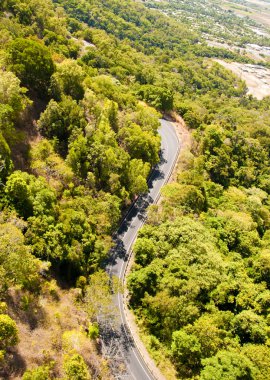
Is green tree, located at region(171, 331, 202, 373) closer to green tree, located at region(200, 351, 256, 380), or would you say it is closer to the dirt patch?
green tree, located at region(200, 351, 256, 380)

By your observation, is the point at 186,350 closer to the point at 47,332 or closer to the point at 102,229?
the point at 47,332

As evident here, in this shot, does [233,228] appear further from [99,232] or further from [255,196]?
[99,232]

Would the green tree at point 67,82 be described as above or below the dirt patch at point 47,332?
above

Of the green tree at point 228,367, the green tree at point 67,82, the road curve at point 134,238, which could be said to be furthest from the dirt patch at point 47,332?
the green tree at point 67,82

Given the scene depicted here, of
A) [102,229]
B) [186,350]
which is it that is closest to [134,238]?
[102,229]

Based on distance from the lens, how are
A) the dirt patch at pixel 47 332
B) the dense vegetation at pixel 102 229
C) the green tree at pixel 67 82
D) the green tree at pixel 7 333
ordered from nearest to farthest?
the green tree at pixel 7 333, the dirt patch at pixel 47 332, the dense vegetation at pixel 102 229, the green tree at pixel 67 82

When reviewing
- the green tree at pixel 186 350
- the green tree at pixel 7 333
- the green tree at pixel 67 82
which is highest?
the green tree at pixel 67 82

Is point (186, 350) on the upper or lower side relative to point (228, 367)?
lower

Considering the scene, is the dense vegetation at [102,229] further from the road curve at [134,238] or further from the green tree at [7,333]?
the road curve at [134,238]
